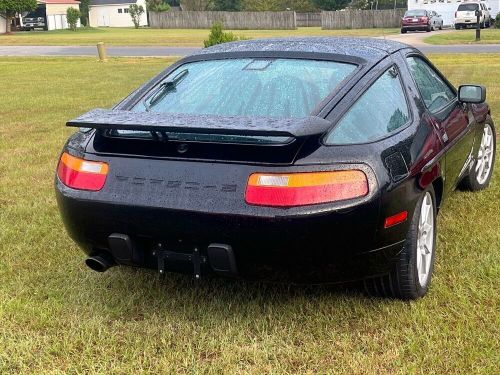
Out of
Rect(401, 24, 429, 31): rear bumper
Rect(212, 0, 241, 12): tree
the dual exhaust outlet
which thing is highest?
Rect(212, 0, 241, 12): tree

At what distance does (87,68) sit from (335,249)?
60.7ft

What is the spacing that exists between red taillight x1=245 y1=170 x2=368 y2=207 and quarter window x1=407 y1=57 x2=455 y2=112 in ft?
4.30

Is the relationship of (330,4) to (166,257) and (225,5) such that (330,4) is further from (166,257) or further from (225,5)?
(166,257)

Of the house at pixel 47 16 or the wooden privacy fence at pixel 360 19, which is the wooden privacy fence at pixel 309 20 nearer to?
the wooden privacy fence at pixel 360 19

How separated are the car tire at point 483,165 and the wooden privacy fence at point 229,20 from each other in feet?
173

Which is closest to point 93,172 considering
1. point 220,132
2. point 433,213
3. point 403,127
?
point 220,132

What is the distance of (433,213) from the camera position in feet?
11.5

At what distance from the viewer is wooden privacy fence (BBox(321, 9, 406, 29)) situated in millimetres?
51156

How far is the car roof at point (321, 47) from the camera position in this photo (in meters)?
3.57

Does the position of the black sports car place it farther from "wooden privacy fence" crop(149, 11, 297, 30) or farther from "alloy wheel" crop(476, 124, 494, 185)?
"wooden privacy fence" crop(149, 11, 297, 30)

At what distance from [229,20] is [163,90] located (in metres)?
58.7

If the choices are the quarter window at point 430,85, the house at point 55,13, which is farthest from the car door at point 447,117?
the house at point 55,13

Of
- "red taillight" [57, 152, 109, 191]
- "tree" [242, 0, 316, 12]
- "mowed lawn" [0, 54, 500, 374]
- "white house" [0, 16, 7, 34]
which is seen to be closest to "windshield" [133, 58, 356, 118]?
"red taillight" [57, 152, 109, 191]

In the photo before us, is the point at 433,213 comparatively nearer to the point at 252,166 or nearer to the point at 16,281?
the point at 252,166
